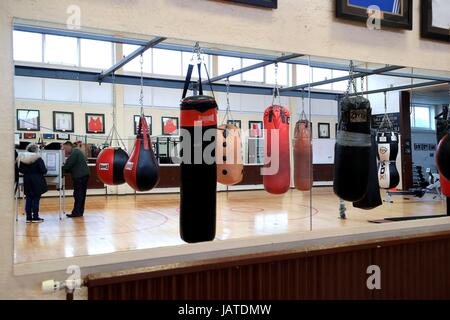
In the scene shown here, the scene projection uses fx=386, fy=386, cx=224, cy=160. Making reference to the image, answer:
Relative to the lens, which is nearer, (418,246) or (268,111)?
(418,246)

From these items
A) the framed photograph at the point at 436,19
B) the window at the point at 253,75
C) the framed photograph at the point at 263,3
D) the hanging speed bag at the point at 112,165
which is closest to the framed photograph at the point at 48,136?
the hanging speed bag at the point at 112,165

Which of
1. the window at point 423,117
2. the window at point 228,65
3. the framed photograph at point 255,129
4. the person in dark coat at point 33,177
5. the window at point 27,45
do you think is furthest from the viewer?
the window at point 423,117

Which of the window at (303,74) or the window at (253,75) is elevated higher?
the window at (253,75)

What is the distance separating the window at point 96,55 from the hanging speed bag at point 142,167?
588 millimetres

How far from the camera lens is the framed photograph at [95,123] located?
3782 mm

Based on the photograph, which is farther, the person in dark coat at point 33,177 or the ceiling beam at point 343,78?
the ceiling beam at point 343,78

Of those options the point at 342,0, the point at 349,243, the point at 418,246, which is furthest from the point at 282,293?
the point at 342,0

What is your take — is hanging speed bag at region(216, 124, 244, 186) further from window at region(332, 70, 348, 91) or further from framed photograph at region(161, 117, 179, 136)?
framed photograph at region(161, 117, 179, 136)

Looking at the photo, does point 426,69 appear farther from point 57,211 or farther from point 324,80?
point 57,211

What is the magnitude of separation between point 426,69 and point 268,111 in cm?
120

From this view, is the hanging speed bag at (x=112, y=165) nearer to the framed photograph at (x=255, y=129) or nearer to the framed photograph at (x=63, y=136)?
the framed photograph at (x=63, y=136)

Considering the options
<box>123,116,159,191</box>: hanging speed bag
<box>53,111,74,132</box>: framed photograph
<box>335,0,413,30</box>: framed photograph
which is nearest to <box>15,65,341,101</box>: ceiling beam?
<box>53,111,74,132</box>: framed photograph

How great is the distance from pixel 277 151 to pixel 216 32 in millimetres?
1298
